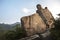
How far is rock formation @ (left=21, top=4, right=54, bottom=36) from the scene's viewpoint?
973 inches

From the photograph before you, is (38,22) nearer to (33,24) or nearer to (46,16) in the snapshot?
(33,24)

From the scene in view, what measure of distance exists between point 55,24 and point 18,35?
483 centimetres

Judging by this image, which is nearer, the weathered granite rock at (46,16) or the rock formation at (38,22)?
the rock formation at (38,22)

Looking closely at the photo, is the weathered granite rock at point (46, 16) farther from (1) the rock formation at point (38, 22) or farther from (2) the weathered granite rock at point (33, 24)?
(2) the weathered granite rock at point (33, 24)

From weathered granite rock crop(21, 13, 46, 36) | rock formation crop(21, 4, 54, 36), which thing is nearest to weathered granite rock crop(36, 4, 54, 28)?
rock formation crop(21, 4, 54, 36)

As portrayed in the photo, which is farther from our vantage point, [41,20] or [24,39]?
[41,20]

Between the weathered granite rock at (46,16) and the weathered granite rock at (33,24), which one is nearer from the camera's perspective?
the weathered granite rock at (33,24)

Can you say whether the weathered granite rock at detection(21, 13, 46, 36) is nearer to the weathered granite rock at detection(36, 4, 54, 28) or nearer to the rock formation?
the rock formation

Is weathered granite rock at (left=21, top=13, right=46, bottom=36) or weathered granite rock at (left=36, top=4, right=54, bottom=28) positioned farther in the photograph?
weathered granite rock at (left=36, top=4, right=54, bottom=28)

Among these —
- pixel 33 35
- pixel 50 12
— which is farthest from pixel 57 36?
pixel 50 12

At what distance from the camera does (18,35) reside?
25359mm

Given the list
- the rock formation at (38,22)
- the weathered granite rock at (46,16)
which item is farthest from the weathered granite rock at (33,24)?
the weathered granite rock at (46,16)

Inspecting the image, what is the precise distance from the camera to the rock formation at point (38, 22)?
2470cm

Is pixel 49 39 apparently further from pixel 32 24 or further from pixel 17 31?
pixel 17 31
